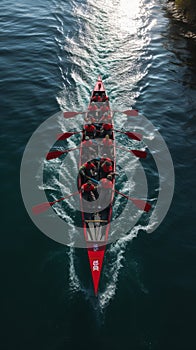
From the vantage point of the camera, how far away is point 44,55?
3203 centimetres

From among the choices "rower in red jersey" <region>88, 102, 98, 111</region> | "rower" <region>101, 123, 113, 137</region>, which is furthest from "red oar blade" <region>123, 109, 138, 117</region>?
"rower" <region>101, 123, 113, 137</region>

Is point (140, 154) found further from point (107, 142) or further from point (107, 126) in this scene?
point (107, 126)

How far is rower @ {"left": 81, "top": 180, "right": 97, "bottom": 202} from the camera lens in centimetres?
1688

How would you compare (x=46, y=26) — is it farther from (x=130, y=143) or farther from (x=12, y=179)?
(x=12, y=179)

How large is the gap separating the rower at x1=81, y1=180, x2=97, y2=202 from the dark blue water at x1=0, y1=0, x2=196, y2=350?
3293 mm

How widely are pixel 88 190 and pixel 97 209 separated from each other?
125 centimetres

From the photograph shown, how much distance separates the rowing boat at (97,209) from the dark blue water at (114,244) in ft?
2.22

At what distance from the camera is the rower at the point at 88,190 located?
1688cm

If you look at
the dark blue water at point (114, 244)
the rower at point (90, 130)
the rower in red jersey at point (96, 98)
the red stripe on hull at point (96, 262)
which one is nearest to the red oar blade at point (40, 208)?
the dark blue water at point (114, 244)

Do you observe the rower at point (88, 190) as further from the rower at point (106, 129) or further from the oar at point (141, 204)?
the rower at point (106, 129)

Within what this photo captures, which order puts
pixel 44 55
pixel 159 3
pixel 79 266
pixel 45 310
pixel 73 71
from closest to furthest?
pixel 45 310 → pixel 79 266 → pixel 73 71 → pixel 44 55 → pixel 159 3

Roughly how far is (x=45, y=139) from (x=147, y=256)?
11.9 m

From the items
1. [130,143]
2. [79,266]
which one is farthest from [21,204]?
[130,143]

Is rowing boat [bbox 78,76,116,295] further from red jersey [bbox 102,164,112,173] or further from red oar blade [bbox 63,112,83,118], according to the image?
red oar blade [bbox 63,112,83,118]
